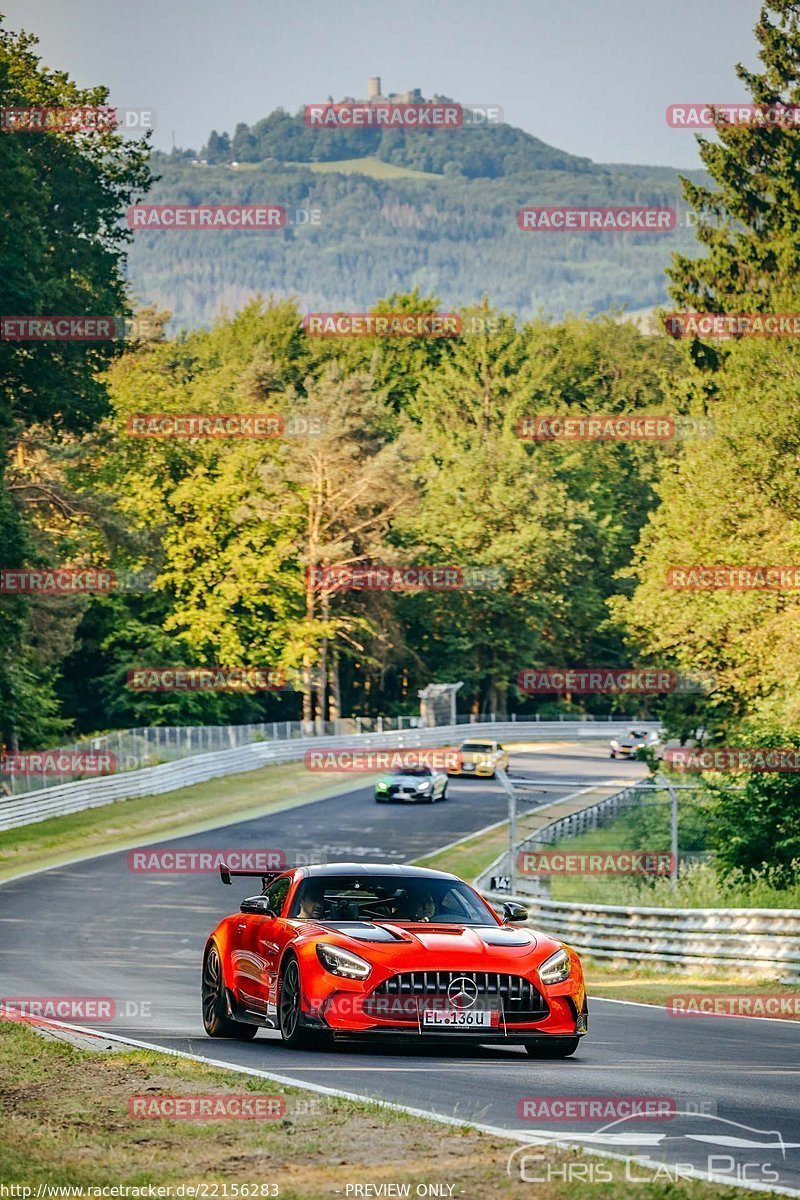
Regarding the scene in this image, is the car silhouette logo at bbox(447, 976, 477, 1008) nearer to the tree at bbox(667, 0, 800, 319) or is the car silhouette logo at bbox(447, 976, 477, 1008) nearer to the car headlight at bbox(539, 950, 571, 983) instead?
the car headlight at bbox(539, 950, 571, 983)

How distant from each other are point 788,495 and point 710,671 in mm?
5276

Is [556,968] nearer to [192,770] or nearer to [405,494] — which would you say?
[192,770]

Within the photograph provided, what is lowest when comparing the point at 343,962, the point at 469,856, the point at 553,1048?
the point at 469,856

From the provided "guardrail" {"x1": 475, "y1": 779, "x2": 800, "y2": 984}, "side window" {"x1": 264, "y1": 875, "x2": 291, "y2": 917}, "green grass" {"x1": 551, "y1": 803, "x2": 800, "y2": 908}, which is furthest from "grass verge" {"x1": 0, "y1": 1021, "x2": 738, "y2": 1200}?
"green grass" {"x1": 551, "y1": 803, "x2": 800, "y2": 908}

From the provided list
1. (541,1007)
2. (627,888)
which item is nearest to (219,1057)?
(541,1007)

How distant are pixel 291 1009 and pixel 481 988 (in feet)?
4.56

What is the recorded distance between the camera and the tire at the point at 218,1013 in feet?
46.2

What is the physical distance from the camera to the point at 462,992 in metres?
12.0

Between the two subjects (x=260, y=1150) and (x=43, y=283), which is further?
(x=43, y=283)

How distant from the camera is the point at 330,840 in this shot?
4847cm

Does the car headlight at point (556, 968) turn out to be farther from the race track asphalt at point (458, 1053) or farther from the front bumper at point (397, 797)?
the front bumper at point (397, 797)

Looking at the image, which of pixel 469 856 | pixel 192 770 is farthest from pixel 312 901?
pixel 192 770

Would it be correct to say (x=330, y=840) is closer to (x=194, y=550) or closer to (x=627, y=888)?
(x=627, y=888)

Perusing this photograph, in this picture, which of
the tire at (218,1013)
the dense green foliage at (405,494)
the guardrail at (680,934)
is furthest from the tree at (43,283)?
the tire at (218,1013)
